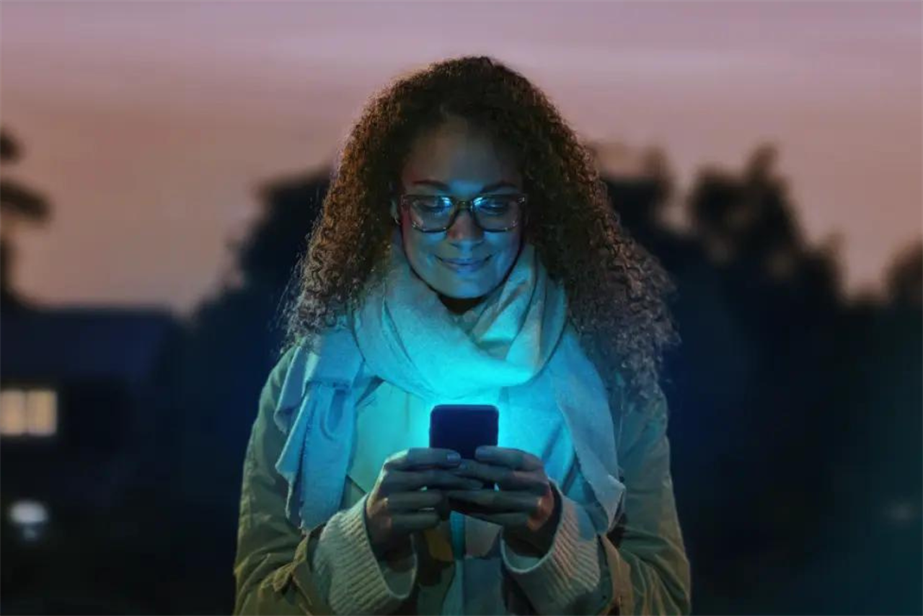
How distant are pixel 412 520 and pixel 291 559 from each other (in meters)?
0.22

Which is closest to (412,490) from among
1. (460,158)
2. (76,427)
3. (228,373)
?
(460,158)

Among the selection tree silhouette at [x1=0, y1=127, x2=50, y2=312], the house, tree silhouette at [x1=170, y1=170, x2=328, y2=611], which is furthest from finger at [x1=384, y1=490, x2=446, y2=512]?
tree silhouette at [x1=0, y1=127, x2=50, y2=312]

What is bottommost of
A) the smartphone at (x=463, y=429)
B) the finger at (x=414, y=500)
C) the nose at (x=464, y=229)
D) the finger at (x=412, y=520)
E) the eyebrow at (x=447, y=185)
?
the finger at (x=412, y=520)

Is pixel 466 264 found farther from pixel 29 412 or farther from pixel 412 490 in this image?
pixel 29 412

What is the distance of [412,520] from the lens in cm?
139

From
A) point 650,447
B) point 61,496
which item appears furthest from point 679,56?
point 61,496

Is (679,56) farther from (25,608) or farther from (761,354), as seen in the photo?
(25,608)

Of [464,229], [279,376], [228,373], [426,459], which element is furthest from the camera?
[228,373]

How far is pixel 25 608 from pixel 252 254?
80 centimetres

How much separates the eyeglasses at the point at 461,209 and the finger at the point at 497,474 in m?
0.26

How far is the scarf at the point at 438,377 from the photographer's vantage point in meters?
1.49

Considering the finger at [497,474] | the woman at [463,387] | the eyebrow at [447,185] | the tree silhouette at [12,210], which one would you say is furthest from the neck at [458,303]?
the tree silhouette at [12,210]

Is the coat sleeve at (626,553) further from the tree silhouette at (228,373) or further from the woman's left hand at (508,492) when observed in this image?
the tree silhouette at (228,373)

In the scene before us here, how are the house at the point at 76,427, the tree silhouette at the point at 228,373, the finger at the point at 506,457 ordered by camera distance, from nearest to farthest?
the finger at the point at 506,457, the tree silhouette at the point at 228,373, the house at the point at 76,427
